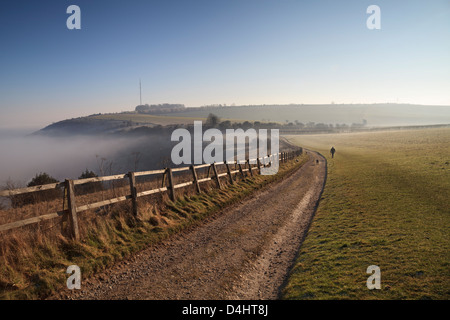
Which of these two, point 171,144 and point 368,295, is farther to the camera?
point 171,144

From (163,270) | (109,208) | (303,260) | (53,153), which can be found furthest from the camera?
(53,153)

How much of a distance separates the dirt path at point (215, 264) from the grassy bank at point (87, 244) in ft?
1.27

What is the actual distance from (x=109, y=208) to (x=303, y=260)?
641 cm

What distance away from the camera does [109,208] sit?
27.8 ft

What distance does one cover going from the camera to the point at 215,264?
6363 millimetres

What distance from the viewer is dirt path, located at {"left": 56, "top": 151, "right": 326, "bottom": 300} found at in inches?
204

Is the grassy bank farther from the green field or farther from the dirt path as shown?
the green field

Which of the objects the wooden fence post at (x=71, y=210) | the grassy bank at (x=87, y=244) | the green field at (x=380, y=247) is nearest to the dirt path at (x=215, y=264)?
the grassy bank at (x=87, y=244)

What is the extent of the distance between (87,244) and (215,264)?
3464 millimetres

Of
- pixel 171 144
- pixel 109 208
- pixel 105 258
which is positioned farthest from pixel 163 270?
pixel 171 144

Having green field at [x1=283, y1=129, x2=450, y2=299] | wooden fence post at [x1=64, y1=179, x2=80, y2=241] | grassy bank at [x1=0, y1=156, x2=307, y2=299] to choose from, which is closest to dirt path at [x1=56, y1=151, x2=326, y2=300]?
grassy bank at [x1=0, y1=156, x2=307, y2=299]

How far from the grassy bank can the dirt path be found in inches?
15.2

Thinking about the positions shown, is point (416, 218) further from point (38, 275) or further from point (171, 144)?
point (171, 144)

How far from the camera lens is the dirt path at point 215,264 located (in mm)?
5172
